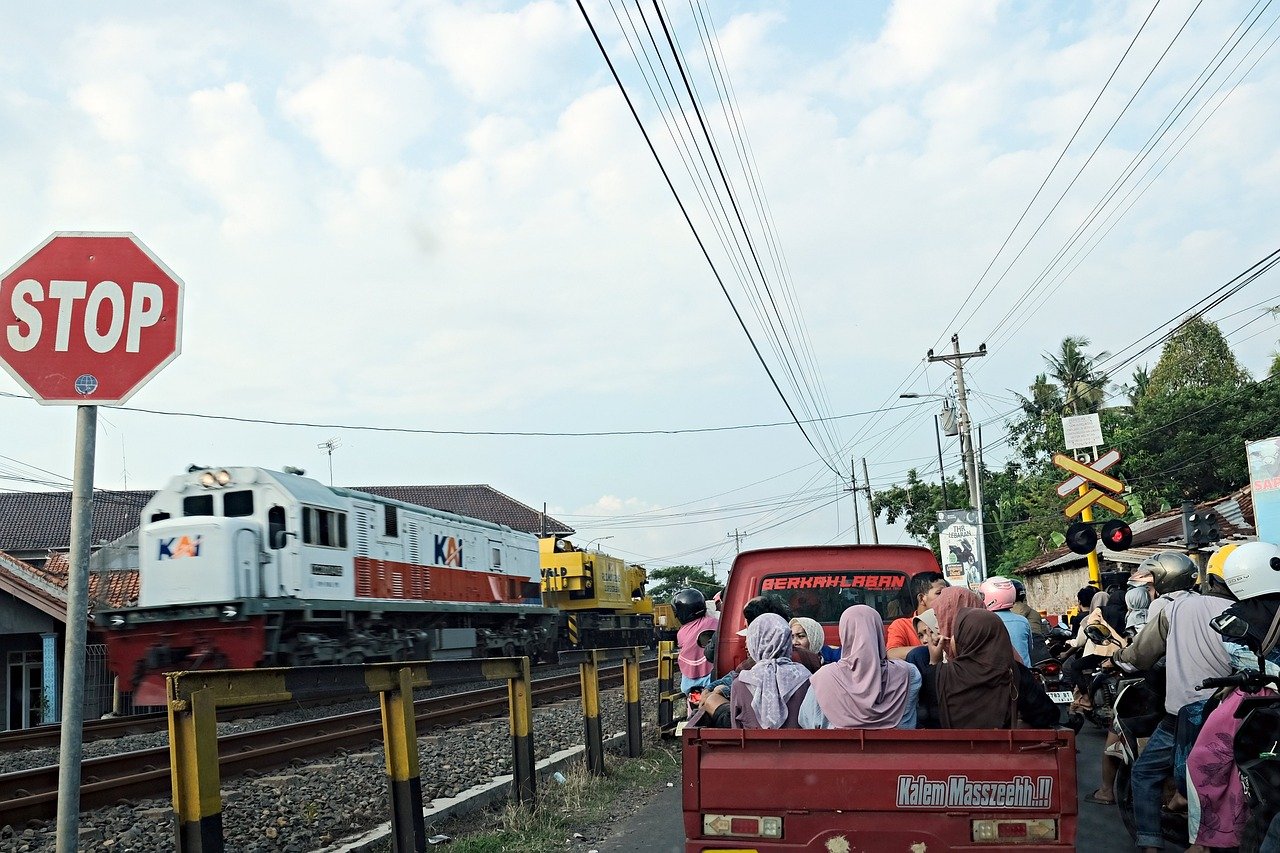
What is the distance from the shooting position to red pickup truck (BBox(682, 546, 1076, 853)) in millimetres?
4344

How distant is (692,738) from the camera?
4.54m

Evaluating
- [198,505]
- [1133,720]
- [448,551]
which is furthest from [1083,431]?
[1133,720]

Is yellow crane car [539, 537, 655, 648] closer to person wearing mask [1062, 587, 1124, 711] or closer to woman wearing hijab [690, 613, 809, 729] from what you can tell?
person wearing mask [1062, 587, 1124, 711]

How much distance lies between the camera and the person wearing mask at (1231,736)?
4977 millimetres

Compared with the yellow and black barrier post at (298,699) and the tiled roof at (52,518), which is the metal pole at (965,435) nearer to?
the tiled roof at (52,518)

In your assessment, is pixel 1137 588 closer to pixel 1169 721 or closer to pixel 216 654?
pixel 1169 721

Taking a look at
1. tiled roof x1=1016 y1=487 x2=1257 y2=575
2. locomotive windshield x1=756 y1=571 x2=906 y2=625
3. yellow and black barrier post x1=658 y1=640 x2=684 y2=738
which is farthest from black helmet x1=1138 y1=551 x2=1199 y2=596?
tiled roof x1=1016 y1=487 x2=1257 y2=575

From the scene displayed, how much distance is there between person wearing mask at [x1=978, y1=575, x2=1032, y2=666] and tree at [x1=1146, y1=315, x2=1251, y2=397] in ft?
185

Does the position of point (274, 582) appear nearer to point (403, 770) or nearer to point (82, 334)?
point (403, 770)

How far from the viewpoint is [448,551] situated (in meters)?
24.2

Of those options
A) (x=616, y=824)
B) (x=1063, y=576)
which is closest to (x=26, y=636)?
(x=616, y=824)

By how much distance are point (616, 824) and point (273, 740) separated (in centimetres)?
510

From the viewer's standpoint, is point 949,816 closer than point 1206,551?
Yes

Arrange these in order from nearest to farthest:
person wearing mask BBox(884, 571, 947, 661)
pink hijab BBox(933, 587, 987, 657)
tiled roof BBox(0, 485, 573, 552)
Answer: pink hijab BBox(933, 587, 987, 657)
person wearing mask BBox(884, 571, 947, 661)
tiled roof BBox(0, 485, 573, 552)
